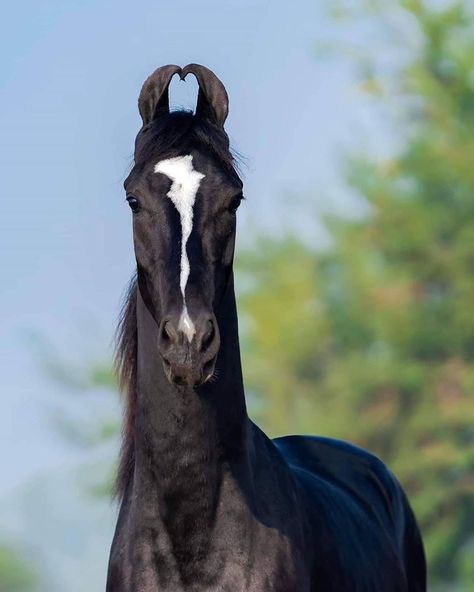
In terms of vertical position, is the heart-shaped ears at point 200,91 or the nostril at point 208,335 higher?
the heart-shaped ears at point 200,91

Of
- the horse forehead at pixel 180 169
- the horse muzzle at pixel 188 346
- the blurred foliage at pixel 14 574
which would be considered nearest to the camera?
the horse muzzle at pixel 188 346

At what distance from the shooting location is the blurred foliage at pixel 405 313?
2561 cm

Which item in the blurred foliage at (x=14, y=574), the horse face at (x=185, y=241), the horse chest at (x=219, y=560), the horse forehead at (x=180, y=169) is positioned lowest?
the horse chest at (x=219, y=560)

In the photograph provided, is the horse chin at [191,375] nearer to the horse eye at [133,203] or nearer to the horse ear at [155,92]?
the horse eye at [133,203]

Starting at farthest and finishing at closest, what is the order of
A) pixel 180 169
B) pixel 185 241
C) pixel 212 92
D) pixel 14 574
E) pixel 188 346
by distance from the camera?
1. pixel 14 574
2. pixel 212 92
3. pixel 180 169
4. pixel 185 241
5. pixel 188 346

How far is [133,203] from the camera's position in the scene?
470 cm

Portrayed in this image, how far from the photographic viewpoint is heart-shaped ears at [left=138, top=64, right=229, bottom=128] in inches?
199

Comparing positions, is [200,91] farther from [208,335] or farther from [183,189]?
[208,335]

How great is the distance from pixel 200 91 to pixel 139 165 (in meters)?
0.45

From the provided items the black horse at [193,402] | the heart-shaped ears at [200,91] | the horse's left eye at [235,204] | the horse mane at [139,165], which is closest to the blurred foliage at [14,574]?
the horse mane at [139,165]

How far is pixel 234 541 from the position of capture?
4766mm

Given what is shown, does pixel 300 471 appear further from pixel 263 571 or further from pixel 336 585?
pixel 263 571

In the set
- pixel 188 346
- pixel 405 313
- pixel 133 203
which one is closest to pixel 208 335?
pixel 188 346

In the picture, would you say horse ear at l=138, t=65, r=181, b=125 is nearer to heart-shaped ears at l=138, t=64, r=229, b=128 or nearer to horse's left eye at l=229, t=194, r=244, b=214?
heart-shaped ears at l=138, t=64, r=229, b=128
